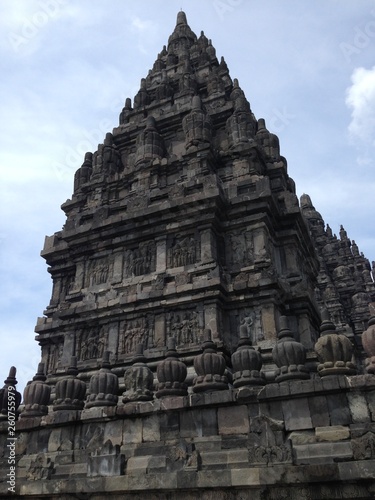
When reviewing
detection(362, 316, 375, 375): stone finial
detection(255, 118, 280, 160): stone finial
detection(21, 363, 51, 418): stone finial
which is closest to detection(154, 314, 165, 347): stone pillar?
detection(21, 363, 51, 418): stone finial

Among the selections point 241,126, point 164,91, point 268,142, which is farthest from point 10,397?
point 164,91

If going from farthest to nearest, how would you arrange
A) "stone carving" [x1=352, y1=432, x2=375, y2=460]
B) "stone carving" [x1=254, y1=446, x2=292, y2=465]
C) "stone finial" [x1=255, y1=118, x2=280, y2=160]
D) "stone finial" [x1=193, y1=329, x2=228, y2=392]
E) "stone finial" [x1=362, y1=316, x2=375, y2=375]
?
"stone finial" [x1=255, y1=118, x2=280, y2=160], "stone finial" [x1=193, y1=329, x2=228, y2=392], "stone finial" [x1=362, y1=316, x2=375, y2=375], "stone carving" [x1=254, y1=446, x2=292, y2=465], "stone carving" [x1=352, y1=432, x2=375, y2=460]

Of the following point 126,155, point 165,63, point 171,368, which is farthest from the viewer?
point 165,63

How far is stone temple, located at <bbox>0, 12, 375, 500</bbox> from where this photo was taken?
24.9 feet

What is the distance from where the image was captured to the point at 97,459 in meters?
8.42

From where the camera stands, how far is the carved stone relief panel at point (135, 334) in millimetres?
14047

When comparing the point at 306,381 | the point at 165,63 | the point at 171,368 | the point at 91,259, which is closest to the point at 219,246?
the point at 91,259

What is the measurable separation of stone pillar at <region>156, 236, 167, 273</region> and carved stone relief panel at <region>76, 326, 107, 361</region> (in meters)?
2.75

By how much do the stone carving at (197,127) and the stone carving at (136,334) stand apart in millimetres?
7343

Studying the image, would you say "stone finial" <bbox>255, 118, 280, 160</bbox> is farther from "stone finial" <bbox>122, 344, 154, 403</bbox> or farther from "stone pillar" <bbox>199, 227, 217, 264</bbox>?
"stone finial" <bbox>122, 344, 154, 403</bbox>

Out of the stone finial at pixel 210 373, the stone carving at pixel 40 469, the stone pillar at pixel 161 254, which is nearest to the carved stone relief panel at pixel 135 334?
the stone pillar at pixel 161 254

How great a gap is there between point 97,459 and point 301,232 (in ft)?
39.1

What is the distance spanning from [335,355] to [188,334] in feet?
20.0

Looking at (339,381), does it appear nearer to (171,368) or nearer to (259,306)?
(171,368)
